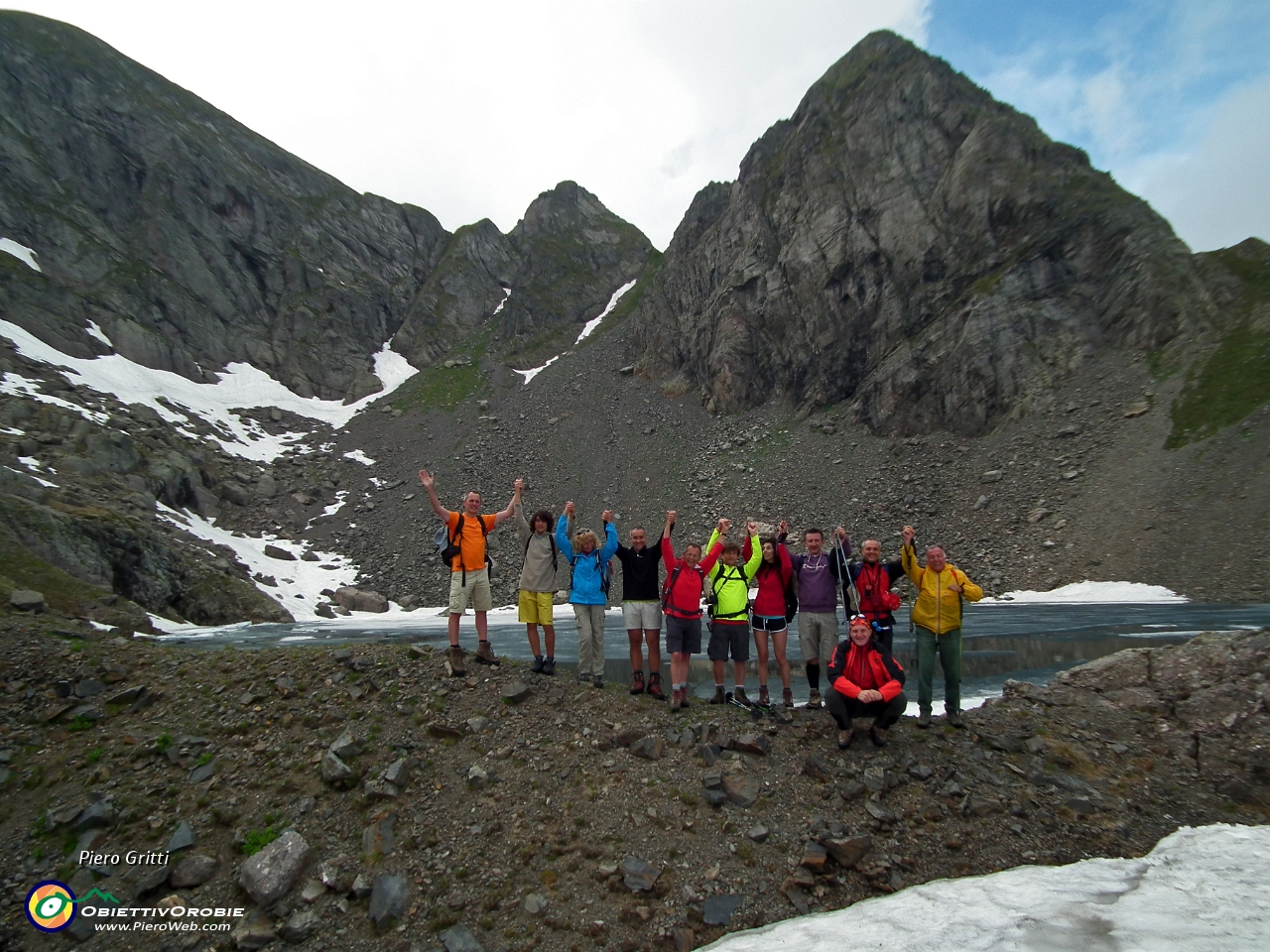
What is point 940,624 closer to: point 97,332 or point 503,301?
point 97,332

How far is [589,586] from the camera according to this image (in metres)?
10.4

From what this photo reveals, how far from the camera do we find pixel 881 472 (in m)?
54.3

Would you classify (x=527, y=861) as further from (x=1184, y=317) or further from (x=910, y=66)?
(x=910, y=66)

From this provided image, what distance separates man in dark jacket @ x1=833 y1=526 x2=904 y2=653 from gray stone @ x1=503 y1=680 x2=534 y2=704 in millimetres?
5465

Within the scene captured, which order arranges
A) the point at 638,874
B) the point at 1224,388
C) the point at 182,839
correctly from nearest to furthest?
the point at 638,874 → the point at 182,839 → the point at 1224,388

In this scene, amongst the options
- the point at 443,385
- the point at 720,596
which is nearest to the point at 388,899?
the point at 720,596

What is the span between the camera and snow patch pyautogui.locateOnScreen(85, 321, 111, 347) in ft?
223

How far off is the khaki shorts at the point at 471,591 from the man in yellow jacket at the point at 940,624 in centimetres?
735

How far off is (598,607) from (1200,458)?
50.4 meters

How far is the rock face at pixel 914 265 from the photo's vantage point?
54.8m

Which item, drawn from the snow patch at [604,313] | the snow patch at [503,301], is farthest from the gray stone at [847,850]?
the snow patch at [503,301]

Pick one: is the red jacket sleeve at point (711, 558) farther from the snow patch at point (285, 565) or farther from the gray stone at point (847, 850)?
the snow patch at point (285, 565)

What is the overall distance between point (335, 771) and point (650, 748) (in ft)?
13.5

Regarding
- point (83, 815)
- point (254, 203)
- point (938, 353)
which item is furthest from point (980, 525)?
point (254, 203)
